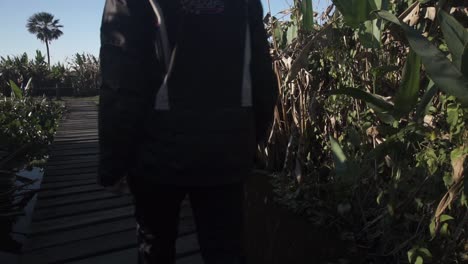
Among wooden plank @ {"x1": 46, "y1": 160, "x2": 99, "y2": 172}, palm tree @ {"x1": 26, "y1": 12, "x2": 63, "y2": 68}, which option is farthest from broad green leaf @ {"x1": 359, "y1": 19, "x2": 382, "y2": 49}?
palm tree @ {"x1": 26, "y1": 12, "x2": 63, "y2": 68}

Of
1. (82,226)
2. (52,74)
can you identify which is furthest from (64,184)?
(52,74)

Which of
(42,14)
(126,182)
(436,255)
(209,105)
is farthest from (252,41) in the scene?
(42,14)

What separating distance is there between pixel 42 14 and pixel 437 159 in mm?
62301

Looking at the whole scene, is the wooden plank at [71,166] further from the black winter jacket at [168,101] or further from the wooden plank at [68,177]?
the black winter jacket at [168,101]

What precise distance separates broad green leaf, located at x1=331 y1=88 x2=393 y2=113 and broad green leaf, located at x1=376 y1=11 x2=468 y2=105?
1.01 feet

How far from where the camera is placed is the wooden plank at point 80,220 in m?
2.50

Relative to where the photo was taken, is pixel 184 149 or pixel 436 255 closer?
pixel 184 149

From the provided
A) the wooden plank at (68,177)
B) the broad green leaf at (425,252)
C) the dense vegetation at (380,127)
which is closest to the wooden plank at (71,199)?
the wooden plank at (68,177)

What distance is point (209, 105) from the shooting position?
4.26 feet

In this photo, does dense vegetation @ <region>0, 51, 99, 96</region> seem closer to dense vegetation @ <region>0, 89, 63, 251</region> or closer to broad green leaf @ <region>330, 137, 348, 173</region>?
dense vegetation @ <region>0, 89, 63, 251</region>

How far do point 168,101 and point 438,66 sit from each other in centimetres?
79

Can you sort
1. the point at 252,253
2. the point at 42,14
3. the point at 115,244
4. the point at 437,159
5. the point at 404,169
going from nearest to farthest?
the point at 437,159, the point at 404,169, the point at 252,253, the point at 115,244, the point at 42,14

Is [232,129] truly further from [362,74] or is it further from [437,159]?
[362,74]

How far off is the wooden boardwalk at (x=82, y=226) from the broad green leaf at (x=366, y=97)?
4.05ft
